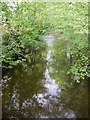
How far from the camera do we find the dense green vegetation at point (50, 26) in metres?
4.10

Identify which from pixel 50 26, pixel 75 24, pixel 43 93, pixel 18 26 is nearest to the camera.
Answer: pixel 43 93

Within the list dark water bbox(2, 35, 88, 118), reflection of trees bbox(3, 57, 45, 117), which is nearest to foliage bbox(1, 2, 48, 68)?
reflection of trees bbox(3, 57, 45, 117)

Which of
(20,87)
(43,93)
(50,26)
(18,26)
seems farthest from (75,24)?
(20,87)

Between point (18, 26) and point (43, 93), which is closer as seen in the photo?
point (43, 93)

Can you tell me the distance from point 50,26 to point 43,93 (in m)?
2.66

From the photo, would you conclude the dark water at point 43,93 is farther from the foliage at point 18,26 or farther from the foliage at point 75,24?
the foliage at point 18,26

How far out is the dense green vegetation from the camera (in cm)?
410

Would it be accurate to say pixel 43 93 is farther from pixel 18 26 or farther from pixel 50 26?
pixel 50 26

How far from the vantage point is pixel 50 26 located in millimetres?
5352

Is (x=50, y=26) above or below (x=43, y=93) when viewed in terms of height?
above

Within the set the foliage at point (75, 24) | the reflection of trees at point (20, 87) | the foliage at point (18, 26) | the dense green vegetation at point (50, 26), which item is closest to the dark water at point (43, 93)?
the reflection of trees at point (20, 87)

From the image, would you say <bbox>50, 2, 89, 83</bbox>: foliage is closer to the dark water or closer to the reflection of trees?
the dark water

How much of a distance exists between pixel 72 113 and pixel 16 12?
13.2ft

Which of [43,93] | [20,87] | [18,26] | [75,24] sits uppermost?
[18,26]
